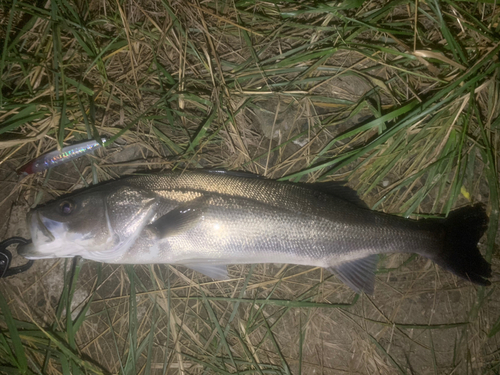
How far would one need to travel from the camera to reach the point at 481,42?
2.48 m

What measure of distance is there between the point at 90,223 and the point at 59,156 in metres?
0.80

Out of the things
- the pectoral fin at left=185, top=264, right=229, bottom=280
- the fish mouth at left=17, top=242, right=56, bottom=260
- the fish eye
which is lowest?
the pectoral fin at left=185, top=264, right=229, bottom=280

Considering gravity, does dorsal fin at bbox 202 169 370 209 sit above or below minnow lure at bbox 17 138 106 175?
below

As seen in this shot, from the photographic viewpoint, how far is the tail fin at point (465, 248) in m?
2.45

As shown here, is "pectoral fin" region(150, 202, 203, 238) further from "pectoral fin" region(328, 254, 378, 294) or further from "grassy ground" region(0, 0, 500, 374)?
"pectoral fin" region(328, 254, 378, 294)

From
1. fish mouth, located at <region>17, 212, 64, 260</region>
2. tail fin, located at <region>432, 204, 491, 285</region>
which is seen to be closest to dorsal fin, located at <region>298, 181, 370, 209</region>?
tail fin, located at <region>432, 204, 491, 285</region>

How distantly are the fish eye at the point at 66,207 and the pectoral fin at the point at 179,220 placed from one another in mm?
680

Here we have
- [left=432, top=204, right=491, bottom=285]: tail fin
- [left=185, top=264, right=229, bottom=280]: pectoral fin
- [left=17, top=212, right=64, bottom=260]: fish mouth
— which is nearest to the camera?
[left=17, top=212, right=64, bottom=260]: fish mouth

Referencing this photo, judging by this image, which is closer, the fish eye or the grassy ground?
the fish eye

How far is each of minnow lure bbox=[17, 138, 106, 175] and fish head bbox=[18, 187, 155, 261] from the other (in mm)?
465

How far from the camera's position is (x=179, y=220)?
2.31 meters

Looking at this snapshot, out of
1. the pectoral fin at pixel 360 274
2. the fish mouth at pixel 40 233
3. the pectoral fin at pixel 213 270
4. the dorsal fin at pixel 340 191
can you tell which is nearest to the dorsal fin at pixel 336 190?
the dorsal fin at pixel 340 191

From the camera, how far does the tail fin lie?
2.45m

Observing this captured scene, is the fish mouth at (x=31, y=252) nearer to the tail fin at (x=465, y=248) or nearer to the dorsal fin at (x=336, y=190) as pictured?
the dorsal fin at (x=336, y=190)
